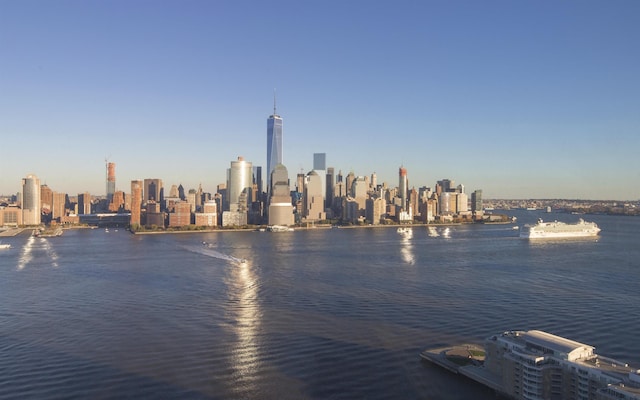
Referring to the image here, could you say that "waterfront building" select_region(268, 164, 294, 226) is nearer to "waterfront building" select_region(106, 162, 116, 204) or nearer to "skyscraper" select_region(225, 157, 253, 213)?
"skyscraper" select_region(225, 157, 253, 213)

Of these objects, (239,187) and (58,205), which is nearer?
(58,205)

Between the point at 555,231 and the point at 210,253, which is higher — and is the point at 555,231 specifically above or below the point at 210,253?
above

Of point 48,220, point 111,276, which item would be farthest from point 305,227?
point 111,276

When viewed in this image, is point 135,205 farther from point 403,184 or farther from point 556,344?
point 556,344

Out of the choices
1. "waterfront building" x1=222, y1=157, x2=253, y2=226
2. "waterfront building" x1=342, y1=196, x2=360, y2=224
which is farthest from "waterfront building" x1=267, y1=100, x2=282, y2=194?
"waterfront building" x1=342, y1=196, x2=360, y2=224

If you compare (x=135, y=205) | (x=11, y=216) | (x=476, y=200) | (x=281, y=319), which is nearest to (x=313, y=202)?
(x=135, y=205)

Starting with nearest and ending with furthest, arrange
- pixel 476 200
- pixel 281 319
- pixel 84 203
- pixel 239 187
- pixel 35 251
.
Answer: pixel 281 319, pixel 35 251, pixel 239 187, pixel 84 203, pixel 476 200

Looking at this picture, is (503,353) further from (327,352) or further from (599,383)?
(327,352)
